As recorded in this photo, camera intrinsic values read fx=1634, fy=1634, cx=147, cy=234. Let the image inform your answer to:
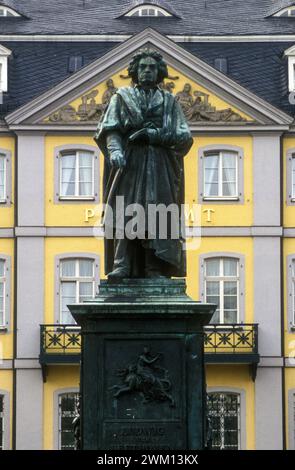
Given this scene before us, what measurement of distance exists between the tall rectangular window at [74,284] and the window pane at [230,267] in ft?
10.5

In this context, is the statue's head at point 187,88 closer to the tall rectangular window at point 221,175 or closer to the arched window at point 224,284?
the tall rectangular window at point 221,175

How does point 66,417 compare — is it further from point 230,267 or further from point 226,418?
point 230,267

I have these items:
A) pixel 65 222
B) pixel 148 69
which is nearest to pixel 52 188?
pixel 65 222

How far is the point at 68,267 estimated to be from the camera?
39.4 metres

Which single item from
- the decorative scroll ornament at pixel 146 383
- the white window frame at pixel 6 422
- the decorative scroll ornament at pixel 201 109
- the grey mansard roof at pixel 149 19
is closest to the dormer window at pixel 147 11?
the grey mansard roof at pixel 149 19

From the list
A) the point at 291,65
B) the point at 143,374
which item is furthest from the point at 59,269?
the point at 143,374

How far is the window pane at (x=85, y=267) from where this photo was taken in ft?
129

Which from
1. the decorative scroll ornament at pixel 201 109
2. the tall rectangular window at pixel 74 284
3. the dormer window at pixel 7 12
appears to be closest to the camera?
the tall rectangular window at pixel 74 284

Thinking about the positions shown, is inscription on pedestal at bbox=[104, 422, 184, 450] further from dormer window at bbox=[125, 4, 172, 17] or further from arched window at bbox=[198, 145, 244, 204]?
dormer window at bbox=[125, 4, 172, 17]

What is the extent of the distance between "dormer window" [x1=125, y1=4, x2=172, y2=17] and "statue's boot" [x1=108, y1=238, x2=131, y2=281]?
28.1 m

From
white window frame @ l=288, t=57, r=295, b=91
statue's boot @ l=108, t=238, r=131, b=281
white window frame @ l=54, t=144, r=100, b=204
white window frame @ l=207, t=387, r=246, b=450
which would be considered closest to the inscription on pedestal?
statue's boot @ l=108, t=238, r=131, b=281

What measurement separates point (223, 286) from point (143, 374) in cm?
2486
